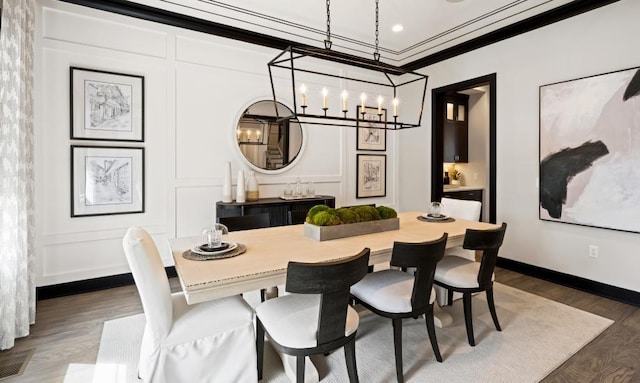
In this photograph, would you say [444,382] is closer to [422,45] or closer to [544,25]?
[544,25]

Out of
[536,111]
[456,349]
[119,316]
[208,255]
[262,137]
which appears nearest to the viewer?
[208,255]

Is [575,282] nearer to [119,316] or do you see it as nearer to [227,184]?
[227,184]

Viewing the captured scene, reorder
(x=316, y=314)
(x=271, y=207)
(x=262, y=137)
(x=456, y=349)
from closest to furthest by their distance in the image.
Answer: (x=316, y=314)
(x=456, y=349)
(x=271, y=207)
(x=262, y=137)

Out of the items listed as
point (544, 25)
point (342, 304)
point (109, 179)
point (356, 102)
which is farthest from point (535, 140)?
point (109, 179)

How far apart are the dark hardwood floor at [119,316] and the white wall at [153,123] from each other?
0.42 m

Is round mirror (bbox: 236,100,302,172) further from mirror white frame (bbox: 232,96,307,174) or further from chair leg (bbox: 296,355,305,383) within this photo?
chair leg (bbox: 296,355,305,383)

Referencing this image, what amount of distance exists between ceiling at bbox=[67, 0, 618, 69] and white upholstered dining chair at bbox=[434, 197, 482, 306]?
6.94 feet

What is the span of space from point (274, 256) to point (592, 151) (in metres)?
3.37

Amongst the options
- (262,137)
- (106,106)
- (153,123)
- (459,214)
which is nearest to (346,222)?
(459,214)

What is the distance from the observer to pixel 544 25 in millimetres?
3627

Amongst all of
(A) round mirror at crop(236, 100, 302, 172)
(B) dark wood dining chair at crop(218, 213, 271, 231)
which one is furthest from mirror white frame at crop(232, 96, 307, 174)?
(B) dark wood dining chair at crop(218, 213, 271, 231)

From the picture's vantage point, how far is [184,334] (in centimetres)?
168

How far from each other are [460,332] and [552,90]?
2826 mm

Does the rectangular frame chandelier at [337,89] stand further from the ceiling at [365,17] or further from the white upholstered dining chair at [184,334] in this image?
the white upholstered dining chair at [184,334]
